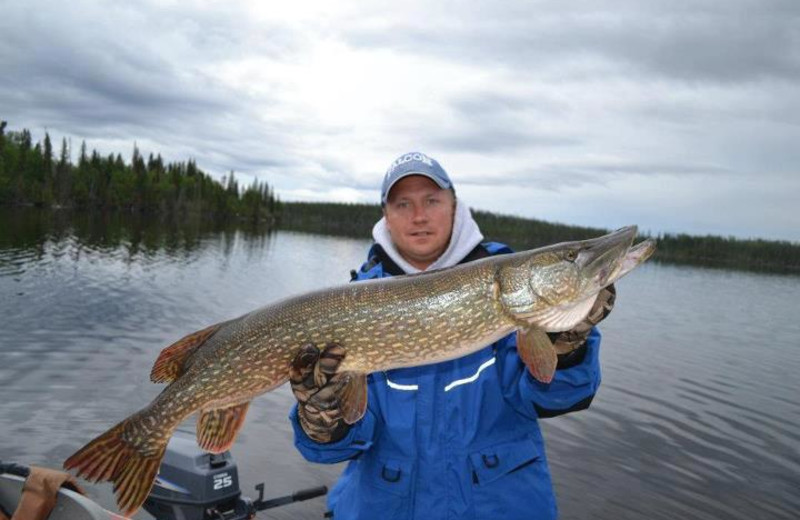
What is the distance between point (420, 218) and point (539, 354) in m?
1.02

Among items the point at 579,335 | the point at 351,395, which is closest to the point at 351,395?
the point at 351,395

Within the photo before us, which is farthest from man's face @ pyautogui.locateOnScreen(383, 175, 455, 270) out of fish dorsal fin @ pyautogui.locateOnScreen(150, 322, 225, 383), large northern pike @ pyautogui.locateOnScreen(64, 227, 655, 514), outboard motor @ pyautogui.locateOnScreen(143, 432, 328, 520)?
outboard motor @ pyautogui.locateOnScreen(143, 432, 328, 520)

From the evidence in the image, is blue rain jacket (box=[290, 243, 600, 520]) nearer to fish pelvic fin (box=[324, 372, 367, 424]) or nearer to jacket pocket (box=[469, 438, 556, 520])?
jacket pocket (box=[469, 438, 556, 520])

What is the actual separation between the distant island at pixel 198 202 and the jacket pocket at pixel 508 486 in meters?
55.2

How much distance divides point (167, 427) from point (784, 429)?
927 centimetres

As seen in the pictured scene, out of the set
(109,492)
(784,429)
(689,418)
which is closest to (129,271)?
(109,492)

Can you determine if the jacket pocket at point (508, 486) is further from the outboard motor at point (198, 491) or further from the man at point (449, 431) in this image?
the outboard motor at point (198, 491)

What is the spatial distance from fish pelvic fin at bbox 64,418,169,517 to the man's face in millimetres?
1514

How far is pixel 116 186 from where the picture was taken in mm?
73000

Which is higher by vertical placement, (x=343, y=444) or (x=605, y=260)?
(x=605, y=260)

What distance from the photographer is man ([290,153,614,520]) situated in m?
2.43

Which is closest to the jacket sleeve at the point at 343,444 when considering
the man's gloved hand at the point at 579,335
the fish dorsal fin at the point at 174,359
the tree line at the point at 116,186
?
the fish dorsal fin at the point at 174,359

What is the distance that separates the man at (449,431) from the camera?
7.96ft

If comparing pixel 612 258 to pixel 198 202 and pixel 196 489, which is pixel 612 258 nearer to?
pixel 196 489
